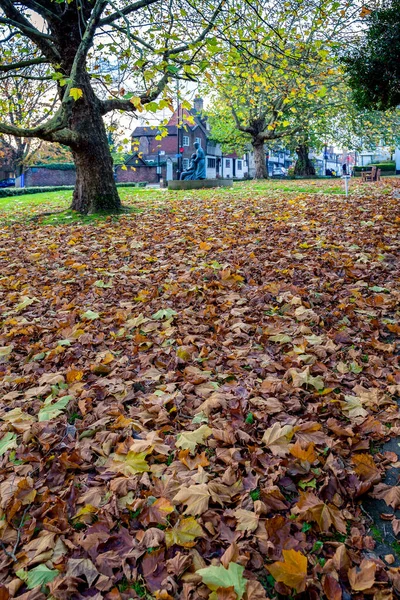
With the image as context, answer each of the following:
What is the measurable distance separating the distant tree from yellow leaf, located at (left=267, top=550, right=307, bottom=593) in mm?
9415

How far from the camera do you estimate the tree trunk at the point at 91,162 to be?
34.8ft

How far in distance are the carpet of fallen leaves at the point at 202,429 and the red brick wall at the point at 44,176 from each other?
47.9 metres

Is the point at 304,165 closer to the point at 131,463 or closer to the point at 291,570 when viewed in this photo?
the point at 131,463

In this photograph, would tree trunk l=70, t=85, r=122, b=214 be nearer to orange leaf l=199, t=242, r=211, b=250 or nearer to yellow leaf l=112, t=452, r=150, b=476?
orange leaf l=199, t=242, r=211, b=250

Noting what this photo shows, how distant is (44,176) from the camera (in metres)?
49.8

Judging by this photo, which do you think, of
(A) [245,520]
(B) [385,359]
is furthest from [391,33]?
(A) [245,520]

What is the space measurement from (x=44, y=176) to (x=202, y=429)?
52.2 metres

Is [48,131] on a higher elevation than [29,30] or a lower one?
lower

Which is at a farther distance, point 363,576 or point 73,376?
point 73,376

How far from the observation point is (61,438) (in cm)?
279

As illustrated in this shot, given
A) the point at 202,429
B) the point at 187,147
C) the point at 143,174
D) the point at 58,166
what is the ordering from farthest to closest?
A: the point at 187,147 → the point at 143,174 → the point at 58,166 → the point at 202,429

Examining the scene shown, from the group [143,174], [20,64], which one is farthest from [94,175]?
[143,174]

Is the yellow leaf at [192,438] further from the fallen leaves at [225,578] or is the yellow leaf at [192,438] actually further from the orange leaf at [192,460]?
Answer: the fallen leaves at [225,578]

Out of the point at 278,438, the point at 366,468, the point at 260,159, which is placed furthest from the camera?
the point at 260,159
